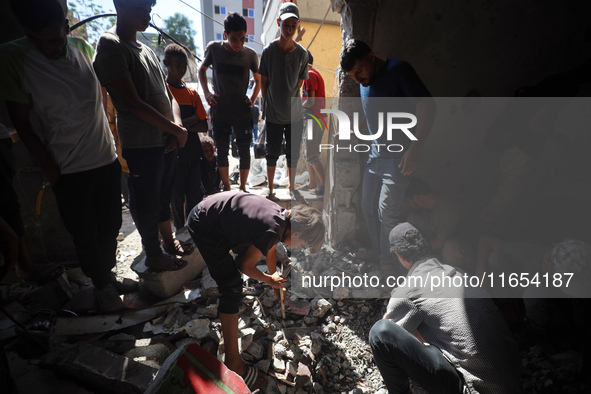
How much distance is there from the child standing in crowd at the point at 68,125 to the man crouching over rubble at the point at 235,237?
29.0 inches

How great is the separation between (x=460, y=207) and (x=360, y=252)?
3.87ft

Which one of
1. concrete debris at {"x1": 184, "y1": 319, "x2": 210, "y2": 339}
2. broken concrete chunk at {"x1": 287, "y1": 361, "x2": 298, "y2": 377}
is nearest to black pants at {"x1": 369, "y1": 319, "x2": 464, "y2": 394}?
broken concrete chunk at {"x1": 287, "y1": 361, "x2": 298, "y2": 377}

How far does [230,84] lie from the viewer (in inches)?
134

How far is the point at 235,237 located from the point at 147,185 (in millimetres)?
865

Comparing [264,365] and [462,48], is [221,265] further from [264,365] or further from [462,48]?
[462,48]

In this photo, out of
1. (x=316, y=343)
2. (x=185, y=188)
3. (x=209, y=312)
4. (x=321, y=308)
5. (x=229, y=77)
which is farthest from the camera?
(x=229, y=77)

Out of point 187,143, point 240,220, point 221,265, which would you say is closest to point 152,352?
point 221,265

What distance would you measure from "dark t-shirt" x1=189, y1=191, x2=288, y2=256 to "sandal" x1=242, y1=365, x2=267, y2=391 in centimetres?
90

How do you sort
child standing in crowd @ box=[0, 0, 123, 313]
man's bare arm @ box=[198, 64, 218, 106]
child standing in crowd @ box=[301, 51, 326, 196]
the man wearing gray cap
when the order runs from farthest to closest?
1. child standing in crowd @ box=[301, 51, 326, 196]
2. man's bare arm @ box=[198, 64, 218, 106]
3. child standing in crowd @ box=[0, 0, 123, 313]
4. the man wearing gray cap

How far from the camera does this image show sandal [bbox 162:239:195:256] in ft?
9.05

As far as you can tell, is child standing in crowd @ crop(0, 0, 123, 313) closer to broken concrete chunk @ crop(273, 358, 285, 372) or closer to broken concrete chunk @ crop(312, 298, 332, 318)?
broken concrete chunk @ crop(273, 358, 285, 372)

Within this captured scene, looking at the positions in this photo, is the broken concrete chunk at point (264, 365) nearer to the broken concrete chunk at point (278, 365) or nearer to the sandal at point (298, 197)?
the broken concrete chunk at point (278, 365)

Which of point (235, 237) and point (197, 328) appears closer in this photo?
point (235, 237)

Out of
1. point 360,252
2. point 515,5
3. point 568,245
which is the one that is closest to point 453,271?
point 568,245
